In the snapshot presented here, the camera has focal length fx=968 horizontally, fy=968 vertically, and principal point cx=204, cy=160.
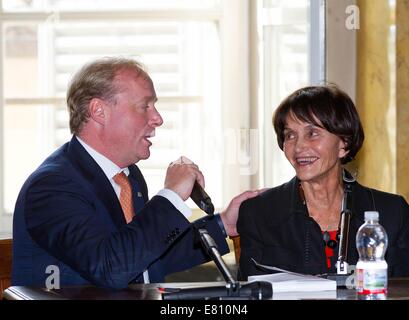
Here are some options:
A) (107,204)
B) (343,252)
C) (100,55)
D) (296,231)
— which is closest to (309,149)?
(296,231)

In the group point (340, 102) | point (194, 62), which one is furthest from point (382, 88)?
point (340, 102)

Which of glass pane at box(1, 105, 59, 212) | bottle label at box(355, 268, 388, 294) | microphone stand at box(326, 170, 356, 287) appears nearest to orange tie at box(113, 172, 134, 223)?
microphone stand at box(326, 170, 356, 287)

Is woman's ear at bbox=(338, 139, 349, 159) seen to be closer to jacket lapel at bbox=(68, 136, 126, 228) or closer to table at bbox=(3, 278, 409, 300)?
table at bbox=(3, 278, 409, 300)

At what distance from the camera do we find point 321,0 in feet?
15.8

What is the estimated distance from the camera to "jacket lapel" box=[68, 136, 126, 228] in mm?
2918

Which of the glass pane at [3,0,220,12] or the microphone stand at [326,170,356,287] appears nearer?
the microphone stand at [326,170,356,287]

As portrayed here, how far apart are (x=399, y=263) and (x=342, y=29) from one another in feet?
6.60

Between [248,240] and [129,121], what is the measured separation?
1.75 feet

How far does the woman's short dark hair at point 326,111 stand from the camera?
310 centimetres

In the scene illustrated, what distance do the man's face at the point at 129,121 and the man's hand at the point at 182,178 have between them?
0.64 feet

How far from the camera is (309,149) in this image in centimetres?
311

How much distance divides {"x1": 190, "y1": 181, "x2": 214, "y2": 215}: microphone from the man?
3cm

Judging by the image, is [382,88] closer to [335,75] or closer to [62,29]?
[335,75]

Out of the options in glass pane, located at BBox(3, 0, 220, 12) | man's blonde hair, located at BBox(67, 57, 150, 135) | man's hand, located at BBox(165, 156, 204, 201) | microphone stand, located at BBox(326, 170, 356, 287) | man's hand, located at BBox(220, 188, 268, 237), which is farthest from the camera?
glass pane, located at BBox(3, 0, 220, 12)
